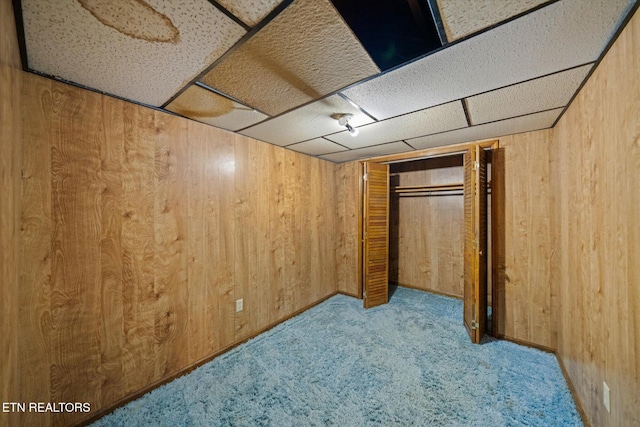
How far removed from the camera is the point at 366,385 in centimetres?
166

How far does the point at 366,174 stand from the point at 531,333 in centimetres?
231

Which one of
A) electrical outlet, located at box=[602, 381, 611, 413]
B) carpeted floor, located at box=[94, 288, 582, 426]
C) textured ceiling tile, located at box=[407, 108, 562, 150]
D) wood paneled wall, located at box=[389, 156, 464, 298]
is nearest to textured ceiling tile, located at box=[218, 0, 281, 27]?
textured ceiling tile, located at box=[407, 108, 562, 150]

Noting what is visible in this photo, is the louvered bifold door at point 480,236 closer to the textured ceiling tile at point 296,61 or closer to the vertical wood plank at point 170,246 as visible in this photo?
the textured ceiling tile at point 296,61

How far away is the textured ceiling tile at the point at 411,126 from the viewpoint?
168cm

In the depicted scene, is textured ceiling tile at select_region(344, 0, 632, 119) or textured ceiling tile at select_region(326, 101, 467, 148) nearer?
textured ceiling tile at select_region(344, 0, 632, 119)

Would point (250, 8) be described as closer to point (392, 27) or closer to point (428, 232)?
point (392, 27)

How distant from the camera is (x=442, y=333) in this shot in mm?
2309

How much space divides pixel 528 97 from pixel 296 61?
1526 mm

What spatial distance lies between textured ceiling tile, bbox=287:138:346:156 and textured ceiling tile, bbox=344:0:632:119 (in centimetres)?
98

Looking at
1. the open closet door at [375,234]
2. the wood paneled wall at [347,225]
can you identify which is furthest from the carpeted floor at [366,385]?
the wood paneled wall at [347,225]

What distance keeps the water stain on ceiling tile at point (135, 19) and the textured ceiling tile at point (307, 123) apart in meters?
0.86

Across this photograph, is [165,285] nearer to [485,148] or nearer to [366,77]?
[366,77]

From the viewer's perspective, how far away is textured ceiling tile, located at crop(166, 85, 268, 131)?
4.77 feet

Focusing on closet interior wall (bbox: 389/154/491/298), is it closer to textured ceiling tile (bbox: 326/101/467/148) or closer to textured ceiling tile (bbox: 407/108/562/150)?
textured ceiling tile (bbox: 407/108/562/150)
